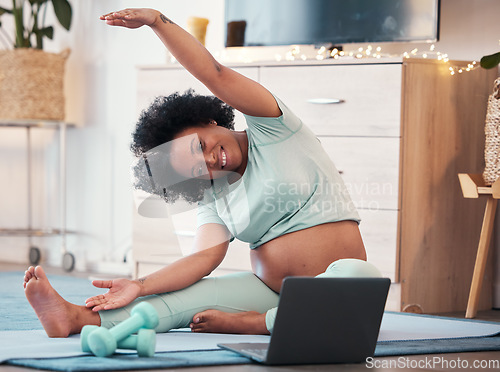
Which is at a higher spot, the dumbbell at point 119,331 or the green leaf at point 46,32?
the green leaf at point 46,32

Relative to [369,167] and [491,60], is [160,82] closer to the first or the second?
[369,167]

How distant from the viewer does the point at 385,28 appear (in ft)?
7.72

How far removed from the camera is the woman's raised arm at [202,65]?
1.29 meters

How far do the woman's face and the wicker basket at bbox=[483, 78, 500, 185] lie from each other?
33.9 inches

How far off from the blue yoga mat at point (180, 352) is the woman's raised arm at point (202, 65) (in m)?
0.46

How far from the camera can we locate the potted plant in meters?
3.06

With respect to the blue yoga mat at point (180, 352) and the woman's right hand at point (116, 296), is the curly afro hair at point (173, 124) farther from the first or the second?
the blue yoga mat at point (180, 352)

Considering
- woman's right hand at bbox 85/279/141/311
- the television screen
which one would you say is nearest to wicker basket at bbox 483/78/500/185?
the television screen

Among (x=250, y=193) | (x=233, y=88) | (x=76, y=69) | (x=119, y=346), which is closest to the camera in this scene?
(x=119, y=346)

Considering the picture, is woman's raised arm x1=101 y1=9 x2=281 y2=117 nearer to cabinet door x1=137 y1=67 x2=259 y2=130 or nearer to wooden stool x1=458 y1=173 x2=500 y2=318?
wooden stool x1=458 y1=173 x2=500 y2=318

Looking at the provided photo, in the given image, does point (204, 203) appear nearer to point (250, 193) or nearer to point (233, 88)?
point (250, 193)

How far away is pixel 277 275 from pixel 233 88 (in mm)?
404

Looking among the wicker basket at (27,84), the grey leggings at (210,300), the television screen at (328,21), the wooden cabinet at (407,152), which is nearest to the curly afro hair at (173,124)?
the grey leggings at (210,300)

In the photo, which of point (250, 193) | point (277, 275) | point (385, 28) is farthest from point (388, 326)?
point (385, 28)
